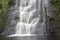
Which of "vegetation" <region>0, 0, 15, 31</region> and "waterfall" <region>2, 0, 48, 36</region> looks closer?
"waterfall" <region>2, 0, 48, 36</region>

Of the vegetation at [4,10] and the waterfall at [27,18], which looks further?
the vegetation at [4,10]

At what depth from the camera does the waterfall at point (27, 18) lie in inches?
312

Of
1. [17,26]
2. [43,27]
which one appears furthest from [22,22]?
[43,27]

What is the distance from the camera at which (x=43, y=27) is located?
26.6 ft

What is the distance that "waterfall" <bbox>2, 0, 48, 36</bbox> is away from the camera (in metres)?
7.93

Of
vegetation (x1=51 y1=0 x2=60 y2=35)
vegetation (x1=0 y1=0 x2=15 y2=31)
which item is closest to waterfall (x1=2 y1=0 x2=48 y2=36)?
vegetation (x1=0 y1=0 x2=15 y2=31)

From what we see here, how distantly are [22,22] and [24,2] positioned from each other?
93 cm

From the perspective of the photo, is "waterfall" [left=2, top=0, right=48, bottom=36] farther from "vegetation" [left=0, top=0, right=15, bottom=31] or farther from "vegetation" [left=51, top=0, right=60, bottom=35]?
"vegetation" [left=51, top=0, right=60, bottom=35]

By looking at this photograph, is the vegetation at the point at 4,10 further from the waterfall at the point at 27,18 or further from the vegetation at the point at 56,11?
the vegetation at the point at 56,11

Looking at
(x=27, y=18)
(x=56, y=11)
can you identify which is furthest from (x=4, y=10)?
(x=56, y=11)

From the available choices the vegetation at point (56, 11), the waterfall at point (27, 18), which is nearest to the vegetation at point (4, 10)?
the waterfall at point (27, 18)

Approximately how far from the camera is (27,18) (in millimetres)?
8148

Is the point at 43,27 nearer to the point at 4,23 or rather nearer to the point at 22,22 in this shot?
the point at 22,22

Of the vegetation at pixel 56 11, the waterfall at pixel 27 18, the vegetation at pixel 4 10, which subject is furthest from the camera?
the vegetation at pixel 4 10
